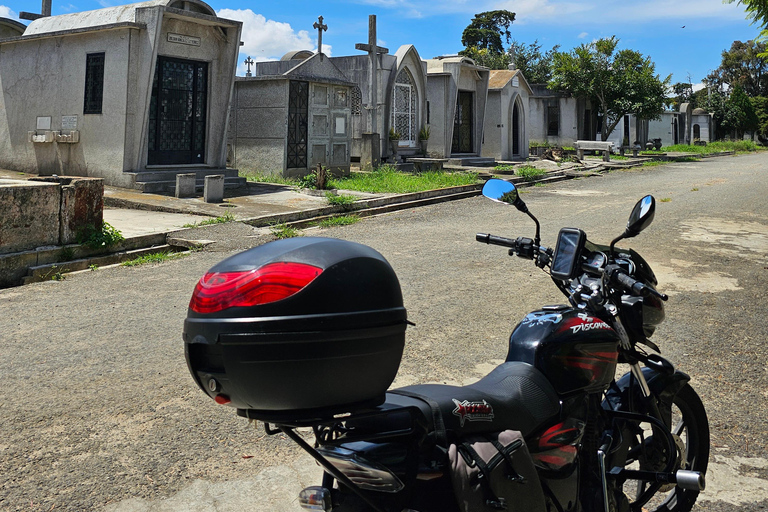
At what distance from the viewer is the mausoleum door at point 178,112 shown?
589 inches

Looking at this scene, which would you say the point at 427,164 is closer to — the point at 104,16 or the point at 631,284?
the point at 104,16

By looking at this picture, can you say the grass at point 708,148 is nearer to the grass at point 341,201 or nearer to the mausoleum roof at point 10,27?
the grass at point 341,201

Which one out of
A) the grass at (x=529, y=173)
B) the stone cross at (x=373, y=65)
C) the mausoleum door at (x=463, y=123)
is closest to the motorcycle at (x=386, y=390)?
the grass at (x=529, y=173)

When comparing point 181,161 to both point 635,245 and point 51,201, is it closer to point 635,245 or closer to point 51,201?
point 51,201

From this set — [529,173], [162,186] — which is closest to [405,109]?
[529,173]

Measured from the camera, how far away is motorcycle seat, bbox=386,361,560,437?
2.00 meters

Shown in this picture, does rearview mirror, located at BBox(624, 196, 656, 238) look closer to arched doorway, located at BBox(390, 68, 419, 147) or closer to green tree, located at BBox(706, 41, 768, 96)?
arched doorway, located at BBox(390, 68, 419, 147)

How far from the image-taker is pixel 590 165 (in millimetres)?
26859

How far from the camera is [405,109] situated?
23.1 meters

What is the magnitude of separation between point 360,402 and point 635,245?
322 inches

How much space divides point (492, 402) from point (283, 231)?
869 centimetres

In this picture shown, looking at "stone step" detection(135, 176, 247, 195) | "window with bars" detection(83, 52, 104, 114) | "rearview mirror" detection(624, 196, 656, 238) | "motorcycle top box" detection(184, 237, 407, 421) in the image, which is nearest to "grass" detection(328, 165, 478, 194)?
"stone step" detection(135, 176, 247, 195)

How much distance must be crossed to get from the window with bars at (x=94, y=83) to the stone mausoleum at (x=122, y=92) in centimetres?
2

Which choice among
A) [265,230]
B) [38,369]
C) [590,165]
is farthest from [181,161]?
[590,165]
